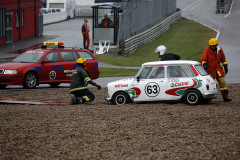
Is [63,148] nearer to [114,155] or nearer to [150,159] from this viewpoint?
A: [114,155]

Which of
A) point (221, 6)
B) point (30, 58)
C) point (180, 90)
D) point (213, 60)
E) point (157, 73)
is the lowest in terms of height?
point (180, 90)

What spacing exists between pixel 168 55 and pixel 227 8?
5711cm

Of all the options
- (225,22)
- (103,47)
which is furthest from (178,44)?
(225,22)

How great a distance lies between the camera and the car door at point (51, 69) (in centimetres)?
1981

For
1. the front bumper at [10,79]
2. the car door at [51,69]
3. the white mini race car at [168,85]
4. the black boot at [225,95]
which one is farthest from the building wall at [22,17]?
the black boot at [225,95]

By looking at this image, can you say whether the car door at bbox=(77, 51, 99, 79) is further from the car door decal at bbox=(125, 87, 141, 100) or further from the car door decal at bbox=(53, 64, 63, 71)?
the car door decal at bbox=(125, 87, 141, 100)

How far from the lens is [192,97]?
1401 cm

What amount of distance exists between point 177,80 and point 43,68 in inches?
279

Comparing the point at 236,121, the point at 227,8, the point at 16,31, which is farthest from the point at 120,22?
the point at 227,8

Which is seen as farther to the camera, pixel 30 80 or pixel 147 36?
pixel 147 36

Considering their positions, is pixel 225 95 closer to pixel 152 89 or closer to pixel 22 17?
pixel 152 89

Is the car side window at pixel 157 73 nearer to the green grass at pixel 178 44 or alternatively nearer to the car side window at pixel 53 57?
the car side window at pixel 53 57

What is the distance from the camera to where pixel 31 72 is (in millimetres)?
19516

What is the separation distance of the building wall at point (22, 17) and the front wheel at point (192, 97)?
27.5 m
